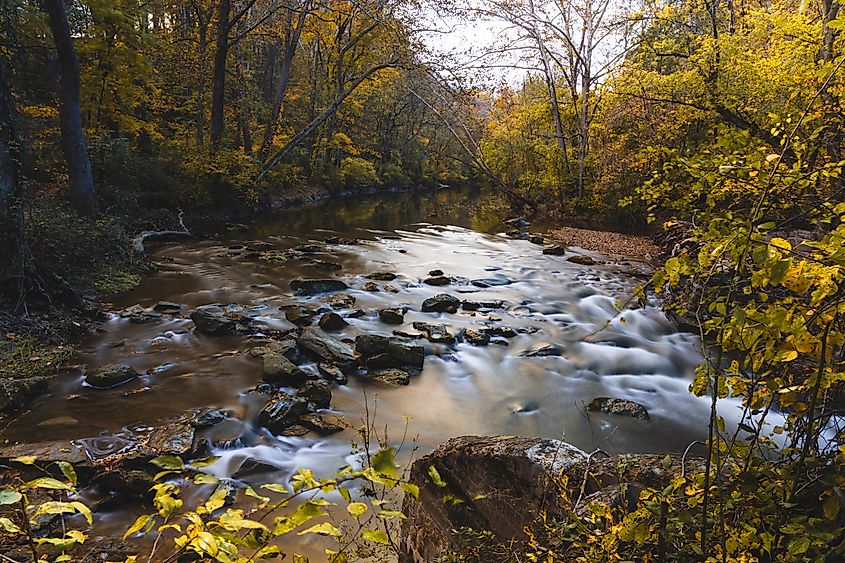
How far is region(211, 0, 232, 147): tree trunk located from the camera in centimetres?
1706

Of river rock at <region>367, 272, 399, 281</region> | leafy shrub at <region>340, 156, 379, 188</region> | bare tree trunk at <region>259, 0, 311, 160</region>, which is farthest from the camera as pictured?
leafy shrub at <region>340, 156, 379, 188</region>

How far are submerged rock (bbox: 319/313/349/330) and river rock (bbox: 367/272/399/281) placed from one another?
367cm

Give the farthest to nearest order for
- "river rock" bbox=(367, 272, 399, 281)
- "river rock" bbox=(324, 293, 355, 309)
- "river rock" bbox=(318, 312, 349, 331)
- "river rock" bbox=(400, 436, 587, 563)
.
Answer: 1. "river rock" bbox=(367, 272, 399, 281)
2. "river rock" bbox=(324, 293, 355, 309)
3. "river rock" bbox=(318, 312, 349, 331)
4. "river rock" bbox=(400, 436, 587, 563)

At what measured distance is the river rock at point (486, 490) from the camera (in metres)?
2.71

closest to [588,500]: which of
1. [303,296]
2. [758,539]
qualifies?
[758,539]

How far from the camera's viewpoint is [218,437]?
204 inches

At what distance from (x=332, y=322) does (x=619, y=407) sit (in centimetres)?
490

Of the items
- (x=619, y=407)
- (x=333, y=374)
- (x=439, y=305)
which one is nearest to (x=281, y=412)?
(x=333, y=374)

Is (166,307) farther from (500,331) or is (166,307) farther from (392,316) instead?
(500,331)

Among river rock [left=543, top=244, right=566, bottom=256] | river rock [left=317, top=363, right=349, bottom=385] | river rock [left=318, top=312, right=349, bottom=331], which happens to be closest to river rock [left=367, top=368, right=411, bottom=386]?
river rock [left=317, top=363, right=349, bottom=385]

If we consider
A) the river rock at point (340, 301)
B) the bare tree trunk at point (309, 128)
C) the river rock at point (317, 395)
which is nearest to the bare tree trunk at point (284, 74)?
the bare tree trunk at point (309, 128)

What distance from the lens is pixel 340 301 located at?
1009cm

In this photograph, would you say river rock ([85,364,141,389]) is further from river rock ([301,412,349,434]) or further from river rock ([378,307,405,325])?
river rock ([378,307,405,325])

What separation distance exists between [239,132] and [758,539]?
2797 centimetres
